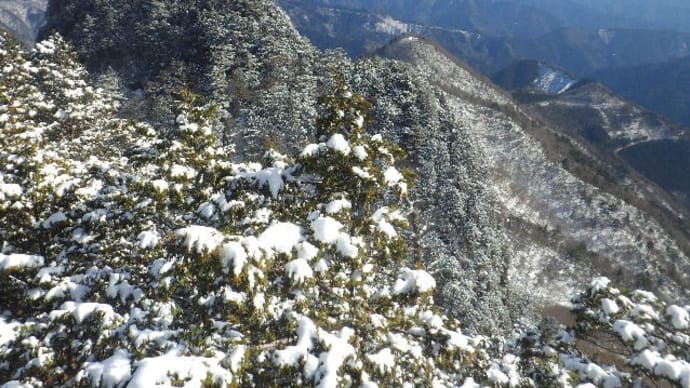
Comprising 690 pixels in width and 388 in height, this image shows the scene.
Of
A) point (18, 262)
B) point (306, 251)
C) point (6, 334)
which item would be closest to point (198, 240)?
point (306, 251)

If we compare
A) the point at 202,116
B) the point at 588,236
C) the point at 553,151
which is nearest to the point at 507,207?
the point at 588,236

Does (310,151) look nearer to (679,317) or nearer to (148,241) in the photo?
(148,241)

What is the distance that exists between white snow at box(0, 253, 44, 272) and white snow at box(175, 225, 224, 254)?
4.48 m

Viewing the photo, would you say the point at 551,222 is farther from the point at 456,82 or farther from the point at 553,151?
the point at 456,82

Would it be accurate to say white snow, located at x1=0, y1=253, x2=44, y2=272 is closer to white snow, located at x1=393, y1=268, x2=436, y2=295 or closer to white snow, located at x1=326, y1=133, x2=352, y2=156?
white snow, located at x1=326, y1=133, x2=352, y2=156

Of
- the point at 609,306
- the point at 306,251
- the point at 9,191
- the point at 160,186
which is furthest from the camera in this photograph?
the point at 609,306

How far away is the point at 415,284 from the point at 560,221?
135m

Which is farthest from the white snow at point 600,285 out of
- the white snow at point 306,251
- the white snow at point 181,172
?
the white snow at point 181,172

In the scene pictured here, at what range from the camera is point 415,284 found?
26.2 feet

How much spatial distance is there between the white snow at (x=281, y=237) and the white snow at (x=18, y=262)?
207 inches

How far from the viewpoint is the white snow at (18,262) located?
853 centimetres

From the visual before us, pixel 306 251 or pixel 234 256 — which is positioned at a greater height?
pixel 234 256

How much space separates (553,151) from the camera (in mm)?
152625

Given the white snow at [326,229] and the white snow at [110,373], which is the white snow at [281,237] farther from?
the white snow at [110,373]
